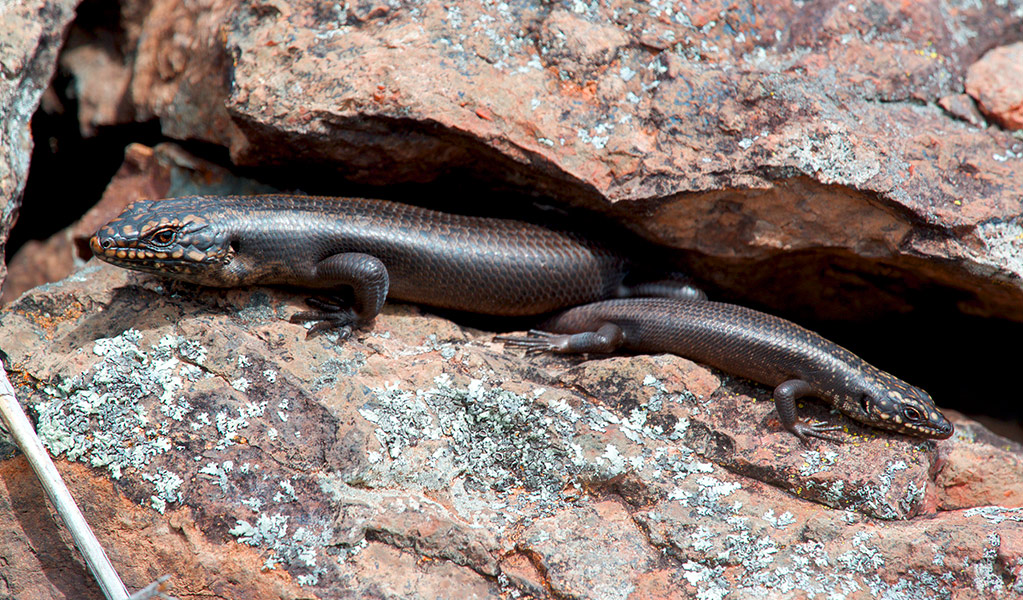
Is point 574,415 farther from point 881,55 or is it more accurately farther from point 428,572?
point 881,55

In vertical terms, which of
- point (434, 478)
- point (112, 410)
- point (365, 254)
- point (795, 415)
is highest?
point (365, 254)

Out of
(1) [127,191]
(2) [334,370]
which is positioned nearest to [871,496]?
(2) [334,370]

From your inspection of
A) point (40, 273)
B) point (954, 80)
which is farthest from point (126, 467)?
point (954, 80)

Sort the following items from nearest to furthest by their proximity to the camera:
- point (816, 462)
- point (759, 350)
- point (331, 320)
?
point (816, 462) < point (331, 320) < point (759, 350)

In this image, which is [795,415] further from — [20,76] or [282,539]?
[20,76]

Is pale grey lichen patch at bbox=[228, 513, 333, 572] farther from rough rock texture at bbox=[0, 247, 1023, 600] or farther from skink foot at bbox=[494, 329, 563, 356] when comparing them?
skink foot at bbox=[494, 329, 563, 356]

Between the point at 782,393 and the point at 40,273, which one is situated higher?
the point at 782,393

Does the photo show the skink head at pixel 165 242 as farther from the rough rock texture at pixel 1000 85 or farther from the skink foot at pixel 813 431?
the rough rock texture at pixel 1000 85

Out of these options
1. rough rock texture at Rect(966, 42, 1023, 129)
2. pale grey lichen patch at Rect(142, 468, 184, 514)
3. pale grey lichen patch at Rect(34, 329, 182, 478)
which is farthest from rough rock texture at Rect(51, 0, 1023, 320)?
pale grey lichen patch at Rect(142, 468, 184, 514)
